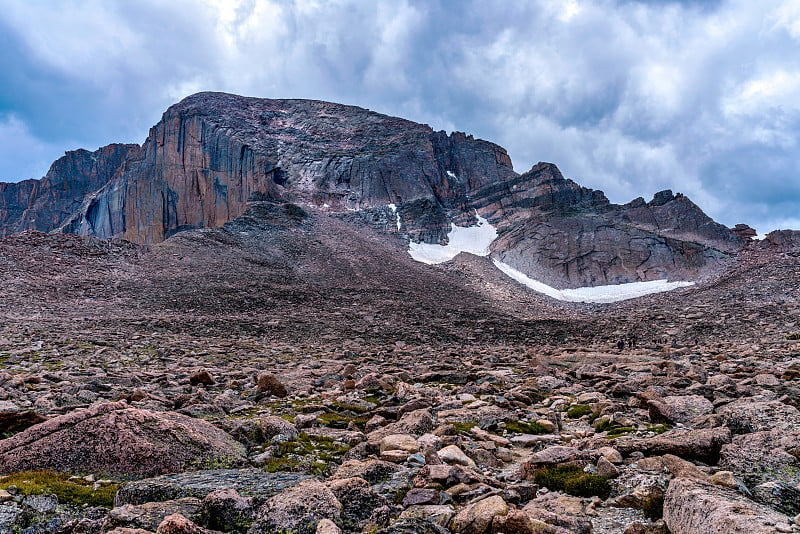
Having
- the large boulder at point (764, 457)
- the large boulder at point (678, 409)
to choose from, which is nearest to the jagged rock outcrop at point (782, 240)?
the large boulder at point (678, 409)

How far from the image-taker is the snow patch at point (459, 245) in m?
82.2

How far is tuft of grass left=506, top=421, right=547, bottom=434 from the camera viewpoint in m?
8.84

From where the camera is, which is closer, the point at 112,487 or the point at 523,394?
the point at 112,487

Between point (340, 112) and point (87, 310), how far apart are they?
112959 millimetres

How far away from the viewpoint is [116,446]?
19.9 ft

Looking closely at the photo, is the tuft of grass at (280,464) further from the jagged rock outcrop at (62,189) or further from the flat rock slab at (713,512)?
the jagged rock outcrop at (62,189)

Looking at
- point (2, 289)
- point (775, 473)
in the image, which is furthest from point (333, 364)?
point (2, 289)

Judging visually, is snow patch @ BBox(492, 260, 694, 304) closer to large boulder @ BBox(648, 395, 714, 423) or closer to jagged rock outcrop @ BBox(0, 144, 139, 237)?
large boulder @ BBox(648, 395, 714, 423)

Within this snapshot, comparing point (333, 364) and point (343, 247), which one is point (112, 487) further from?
point (343, 247)

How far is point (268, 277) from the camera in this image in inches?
1853

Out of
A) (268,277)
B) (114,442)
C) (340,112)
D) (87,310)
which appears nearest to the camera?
(114,442)

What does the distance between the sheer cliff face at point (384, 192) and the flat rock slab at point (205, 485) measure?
74658mm

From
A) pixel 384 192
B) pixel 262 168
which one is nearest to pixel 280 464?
pixel 262 168

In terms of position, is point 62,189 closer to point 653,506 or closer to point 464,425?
point 464,425
